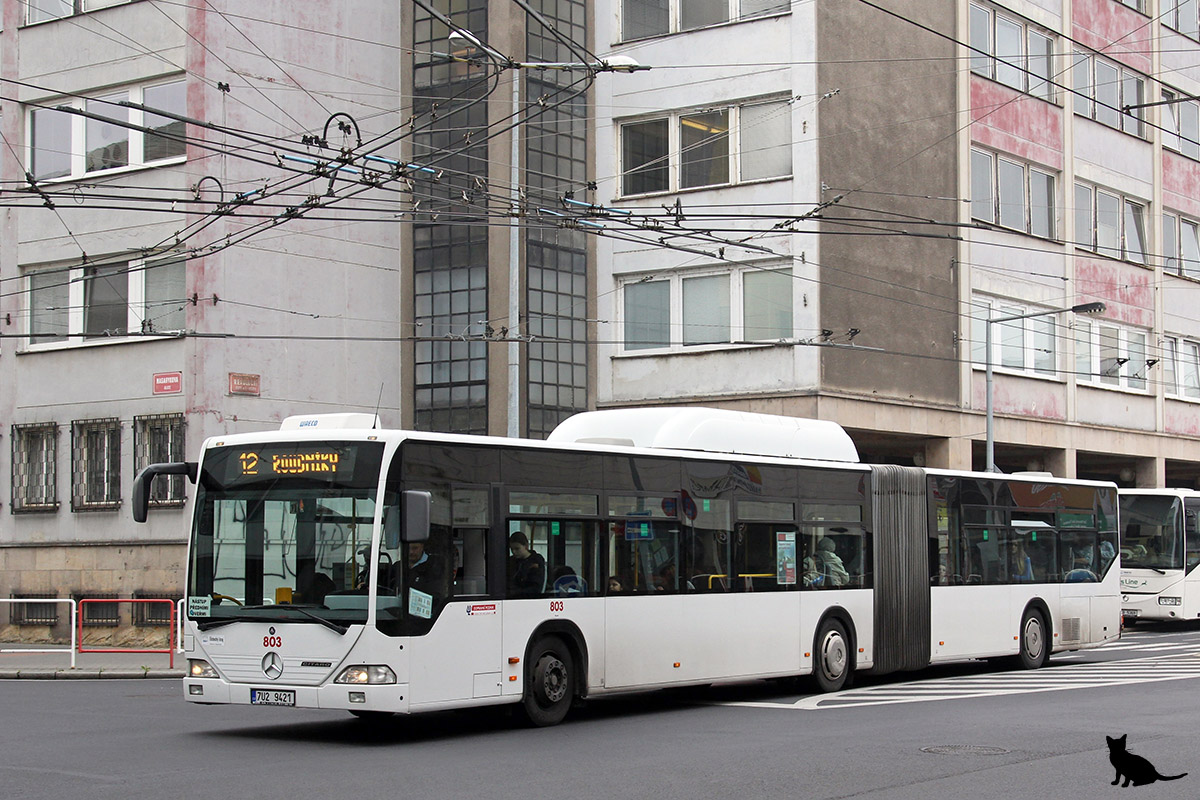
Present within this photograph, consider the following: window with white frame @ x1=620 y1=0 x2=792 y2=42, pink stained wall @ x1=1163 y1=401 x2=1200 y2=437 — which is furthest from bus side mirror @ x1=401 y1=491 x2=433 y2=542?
pink stained wall @ x1=1163 y1=401 x2=1200 y2=437

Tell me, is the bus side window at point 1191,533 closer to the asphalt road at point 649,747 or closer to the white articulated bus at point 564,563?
the white articulated bus at point 564,563

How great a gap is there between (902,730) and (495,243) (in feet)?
63.9

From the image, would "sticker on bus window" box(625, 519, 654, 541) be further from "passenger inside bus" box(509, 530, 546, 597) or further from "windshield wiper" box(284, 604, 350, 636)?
"windshield wiper" box(284, 604, 350, 636)

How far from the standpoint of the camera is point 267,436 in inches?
539

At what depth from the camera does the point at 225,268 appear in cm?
2806

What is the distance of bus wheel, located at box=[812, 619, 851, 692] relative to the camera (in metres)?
18.3

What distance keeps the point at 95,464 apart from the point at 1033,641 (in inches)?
692

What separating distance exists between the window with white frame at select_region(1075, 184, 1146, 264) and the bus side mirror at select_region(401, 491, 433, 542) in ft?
96.4

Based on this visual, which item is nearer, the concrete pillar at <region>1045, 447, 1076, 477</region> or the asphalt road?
the asphalt road

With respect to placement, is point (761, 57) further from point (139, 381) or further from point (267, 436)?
point (267, 436)

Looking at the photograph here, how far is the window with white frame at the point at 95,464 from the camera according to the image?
29141mm

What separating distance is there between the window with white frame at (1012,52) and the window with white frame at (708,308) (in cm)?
811

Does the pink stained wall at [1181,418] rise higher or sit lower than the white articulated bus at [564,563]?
higher

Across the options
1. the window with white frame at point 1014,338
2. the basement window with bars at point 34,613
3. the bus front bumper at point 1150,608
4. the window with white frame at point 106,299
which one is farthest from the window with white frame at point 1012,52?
the basement window with bars at point 34,613
